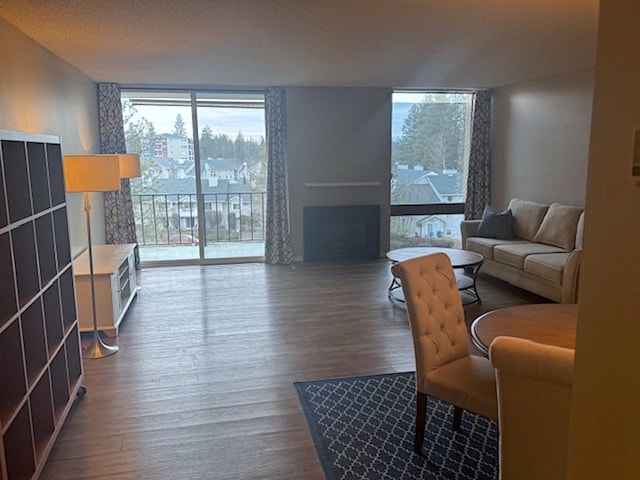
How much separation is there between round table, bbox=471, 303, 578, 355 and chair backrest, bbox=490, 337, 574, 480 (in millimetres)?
512

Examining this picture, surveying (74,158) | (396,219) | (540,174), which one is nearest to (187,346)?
(74,158)

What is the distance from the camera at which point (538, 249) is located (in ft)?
17.1

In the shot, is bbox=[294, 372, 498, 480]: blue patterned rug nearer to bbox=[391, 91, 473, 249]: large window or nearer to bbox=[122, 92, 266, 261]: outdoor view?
bbox=[122, 92, 266, 261]: outdoor view

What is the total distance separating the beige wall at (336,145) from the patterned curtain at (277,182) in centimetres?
9

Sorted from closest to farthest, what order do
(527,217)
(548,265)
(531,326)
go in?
(531,326), (548,265), (527,217)

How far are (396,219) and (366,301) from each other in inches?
102

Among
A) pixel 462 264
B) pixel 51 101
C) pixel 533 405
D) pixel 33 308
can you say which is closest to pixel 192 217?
pixel 51 101

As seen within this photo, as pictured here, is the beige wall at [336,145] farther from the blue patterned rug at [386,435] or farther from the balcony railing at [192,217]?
the blue patterned rug at [386,435]

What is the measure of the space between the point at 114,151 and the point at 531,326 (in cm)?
553

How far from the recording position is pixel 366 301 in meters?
5.02

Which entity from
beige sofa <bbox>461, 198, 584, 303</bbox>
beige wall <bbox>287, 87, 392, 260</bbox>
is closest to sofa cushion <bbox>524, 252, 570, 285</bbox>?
beige sofa <bbox>461, 198, 584, 303</bbox>

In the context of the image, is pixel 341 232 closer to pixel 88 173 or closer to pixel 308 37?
pixel 308 37

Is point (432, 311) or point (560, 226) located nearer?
point (432, 311)

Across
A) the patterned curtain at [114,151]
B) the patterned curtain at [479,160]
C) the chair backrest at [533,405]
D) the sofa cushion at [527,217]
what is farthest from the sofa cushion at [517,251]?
the patterned curtain at [114,151]
